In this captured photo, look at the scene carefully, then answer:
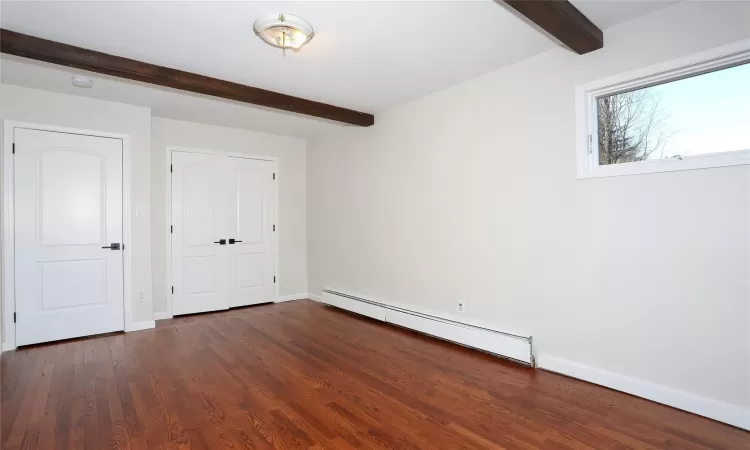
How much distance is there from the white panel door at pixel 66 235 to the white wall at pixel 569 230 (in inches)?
118

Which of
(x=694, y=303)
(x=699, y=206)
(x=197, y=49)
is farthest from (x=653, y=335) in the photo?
(x=197, y=49)

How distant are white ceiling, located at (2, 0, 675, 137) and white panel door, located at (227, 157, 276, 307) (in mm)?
1525

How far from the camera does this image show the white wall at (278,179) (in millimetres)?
4816

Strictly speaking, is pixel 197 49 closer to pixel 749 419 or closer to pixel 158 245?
pixel 158 245

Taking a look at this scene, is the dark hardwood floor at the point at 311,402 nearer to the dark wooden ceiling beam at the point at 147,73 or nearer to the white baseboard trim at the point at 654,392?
the white baseboard trim at the point at 654,392

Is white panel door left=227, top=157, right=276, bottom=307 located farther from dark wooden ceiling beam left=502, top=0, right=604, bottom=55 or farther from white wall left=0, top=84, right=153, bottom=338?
dark wooden ceiling beam left=502, top=0, right=604, bottom=55

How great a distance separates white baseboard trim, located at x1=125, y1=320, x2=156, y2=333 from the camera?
4.25 m

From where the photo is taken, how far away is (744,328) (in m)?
2.20

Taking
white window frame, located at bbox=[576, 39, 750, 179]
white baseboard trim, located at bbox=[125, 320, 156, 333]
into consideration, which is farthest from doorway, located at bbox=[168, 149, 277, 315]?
white window frame, located at bbox=[576, 39, 750, 179]

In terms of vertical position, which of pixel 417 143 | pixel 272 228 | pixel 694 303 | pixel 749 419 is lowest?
pixel 749 419

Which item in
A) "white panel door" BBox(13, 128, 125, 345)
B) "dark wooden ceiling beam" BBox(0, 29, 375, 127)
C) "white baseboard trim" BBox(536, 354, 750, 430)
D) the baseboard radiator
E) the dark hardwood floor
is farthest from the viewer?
"white panel door" BBox(13, 128, 125, 345)

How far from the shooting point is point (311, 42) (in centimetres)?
287

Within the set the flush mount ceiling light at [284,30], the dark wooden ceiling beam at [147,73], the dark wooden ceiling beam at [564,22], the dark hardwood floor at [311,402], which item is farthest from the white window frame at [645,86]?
the dark wooden ceiling beam at [147,73]

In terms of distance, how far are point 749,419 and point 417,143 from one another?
11.0 ft
